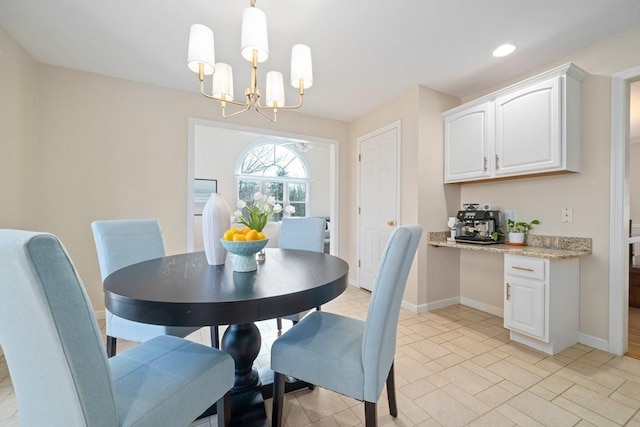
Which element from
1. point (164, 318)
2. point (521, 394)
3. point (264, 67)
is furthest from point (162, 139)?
point (521, 394)

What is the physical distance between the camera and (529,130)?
7.67 ft

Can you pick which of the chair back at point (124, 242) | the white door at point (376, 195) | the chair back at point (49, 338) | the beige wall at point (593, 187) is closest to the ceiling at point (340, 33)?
the beige wall at point (593, 187)

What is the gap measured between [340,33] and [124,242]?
2.11m

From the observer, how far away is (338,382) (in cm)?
111

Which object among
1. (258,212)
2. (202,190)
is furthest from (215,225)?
(202,190)

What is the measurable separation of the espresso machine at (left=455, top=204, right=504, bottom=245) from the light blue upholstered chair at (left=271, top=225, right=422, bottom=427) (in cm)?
192

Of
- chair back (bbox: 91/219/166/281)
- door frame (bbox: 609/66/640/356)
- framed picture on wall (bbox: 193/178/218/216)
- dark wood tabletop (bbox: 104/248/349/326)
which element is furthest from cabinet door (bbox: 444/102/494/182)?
framed picture on wall (bbox: 193/178/218/216)

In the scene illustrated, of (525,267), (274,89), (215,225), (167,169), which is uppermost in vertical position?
(274,89)

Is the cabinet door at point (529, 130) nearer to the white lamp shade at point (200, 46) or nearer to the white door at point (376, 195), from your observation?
the white door at point (376, 195)

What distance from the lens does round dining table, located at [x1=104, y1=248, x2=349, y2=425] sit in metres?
0.90

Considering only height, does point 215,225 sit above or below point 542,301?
above

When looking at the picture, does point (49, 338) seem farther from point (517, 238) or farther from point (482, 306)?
point (482, 306)

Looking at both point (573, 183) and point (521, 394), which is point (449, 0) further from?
point (521, 394)

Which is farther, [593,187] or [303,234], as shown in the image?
[303,234]
